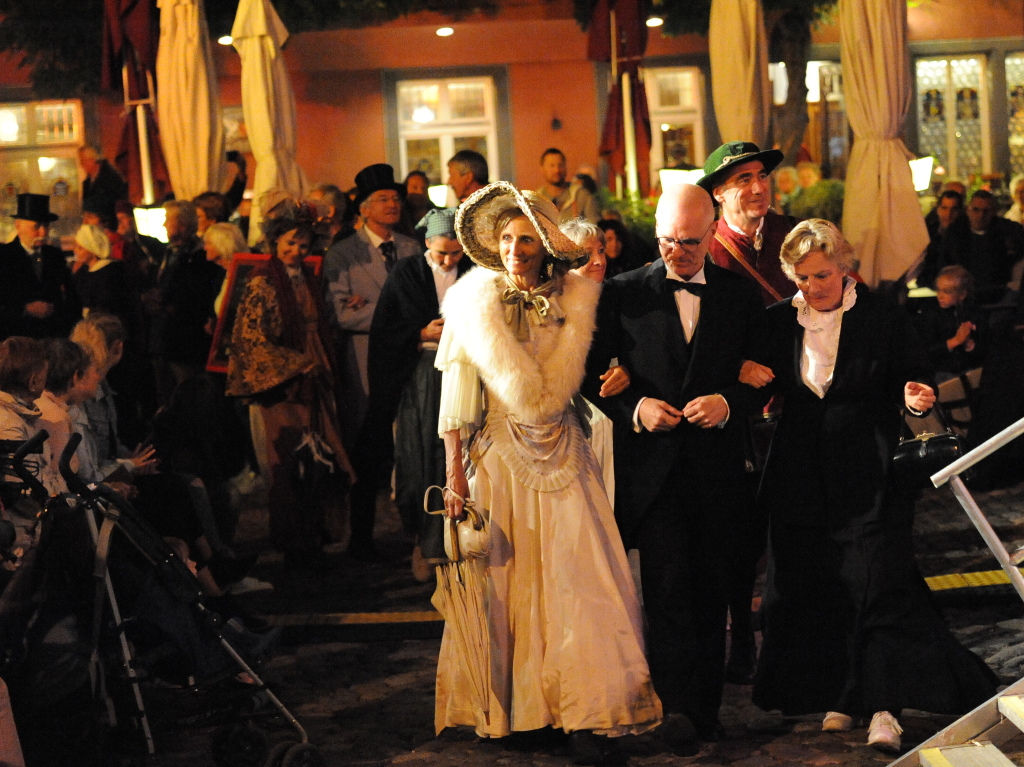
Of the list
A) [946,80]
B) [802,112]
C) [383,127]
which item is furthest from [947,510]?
[946,80]

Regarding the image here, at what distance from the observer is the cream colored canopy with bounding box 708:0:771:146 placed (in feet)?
33.1

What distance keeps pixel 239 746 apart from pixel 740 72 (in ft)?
22.3

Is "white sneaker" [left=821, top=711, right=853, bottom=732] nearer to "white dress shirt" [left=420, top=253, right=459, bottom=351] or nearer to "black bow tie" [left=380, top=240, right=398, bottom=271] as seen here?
"white dress shirt" [left=420, top=253, right=459, bottom=351]

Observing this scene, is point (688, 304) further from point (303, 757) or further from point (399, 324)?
point (399, 324)

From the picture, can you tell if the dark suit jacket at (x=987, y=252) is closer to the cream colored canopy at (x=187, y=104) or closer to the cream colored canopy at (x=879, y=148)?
the cream colored canopy at (x=879, y=148)

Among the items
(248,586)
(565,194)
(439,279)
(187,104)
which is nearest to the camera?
(439,279)

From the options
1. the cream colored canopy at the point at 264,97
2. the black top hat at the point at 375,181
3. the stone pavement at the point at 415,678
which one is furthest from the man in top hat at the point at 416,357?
the cream colored canopy at the point at 264,97

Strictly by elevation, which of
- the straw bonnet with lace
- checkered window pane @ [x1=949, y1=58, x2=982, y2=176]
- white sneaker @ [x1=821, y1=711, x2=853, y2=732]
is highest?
checkered window pane @ [x1=949, y1=58, x2=982, y2=176]

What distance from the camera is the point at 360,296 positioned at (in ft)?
27.2

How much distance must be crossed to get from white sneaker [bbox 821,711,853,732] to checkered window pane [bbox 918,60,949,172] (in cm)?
1917

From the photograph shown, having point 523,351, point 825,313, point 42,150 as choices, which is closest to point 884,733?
point 825,313

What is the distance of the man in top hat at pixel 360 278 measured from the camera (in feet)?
27.2

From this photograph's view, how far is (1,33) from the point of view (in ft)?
63.7

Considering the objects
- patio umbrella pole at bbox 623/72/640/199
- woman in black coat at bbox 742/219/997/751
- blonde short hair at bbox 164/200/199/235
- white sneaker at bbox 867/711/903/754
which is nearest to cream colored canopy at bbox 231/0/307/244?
blonde short hair at bbox 164/200/199/235
